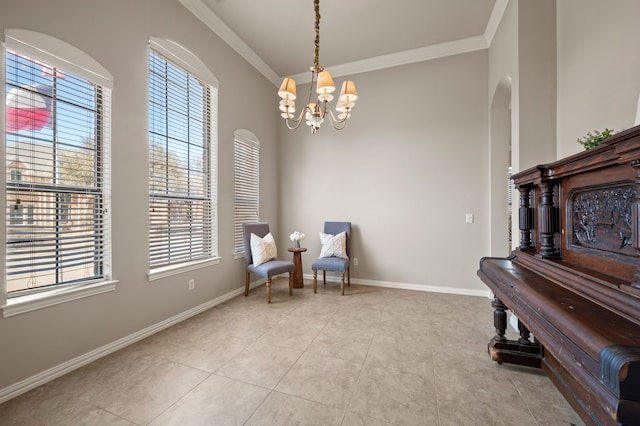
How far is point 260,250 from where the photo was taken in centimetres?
358

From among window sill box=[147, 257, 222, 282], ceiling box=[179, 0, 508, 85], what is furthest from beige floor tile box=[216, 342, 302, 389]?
ceiling box=[179, 0, 508, 85]

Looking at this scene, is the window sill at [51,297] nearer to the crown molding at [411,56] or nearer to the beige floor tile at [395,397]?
the beige floor tile at [395,397]

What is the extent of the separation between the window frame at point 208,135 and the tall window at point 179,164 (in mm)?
14

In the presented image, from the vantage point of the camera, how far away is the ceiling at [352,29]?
2986 mm

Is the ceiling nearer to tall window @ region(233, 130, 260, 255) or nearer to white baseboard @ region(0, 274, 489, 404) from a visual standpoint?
tall window @ region(233, 130, 260, 255)

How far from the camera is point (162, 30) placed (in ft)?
8.64

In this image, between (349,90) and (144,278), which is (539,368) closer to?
(349,90)

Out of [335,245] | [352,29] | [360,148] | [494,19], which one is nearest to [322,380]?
[335,245]

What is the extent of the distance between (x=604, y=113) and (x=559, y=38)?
114cm

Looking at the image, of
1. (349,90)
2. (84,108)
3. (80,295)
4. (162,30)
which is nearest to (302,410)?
(80,295)

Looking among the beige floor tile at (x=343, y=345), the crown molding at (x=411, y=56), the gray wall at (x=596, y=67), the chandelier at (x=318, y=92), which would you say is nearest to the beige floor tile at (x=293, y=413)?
the beige floor tile at (x=343, y=345)

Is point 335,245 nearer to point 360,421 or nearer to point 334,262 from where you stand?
point 334,262

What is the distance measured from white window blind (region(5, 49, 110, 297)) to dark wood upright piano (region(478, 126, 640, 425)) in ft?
9.81

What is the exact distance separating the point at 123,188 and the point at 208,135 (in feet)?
4.36
